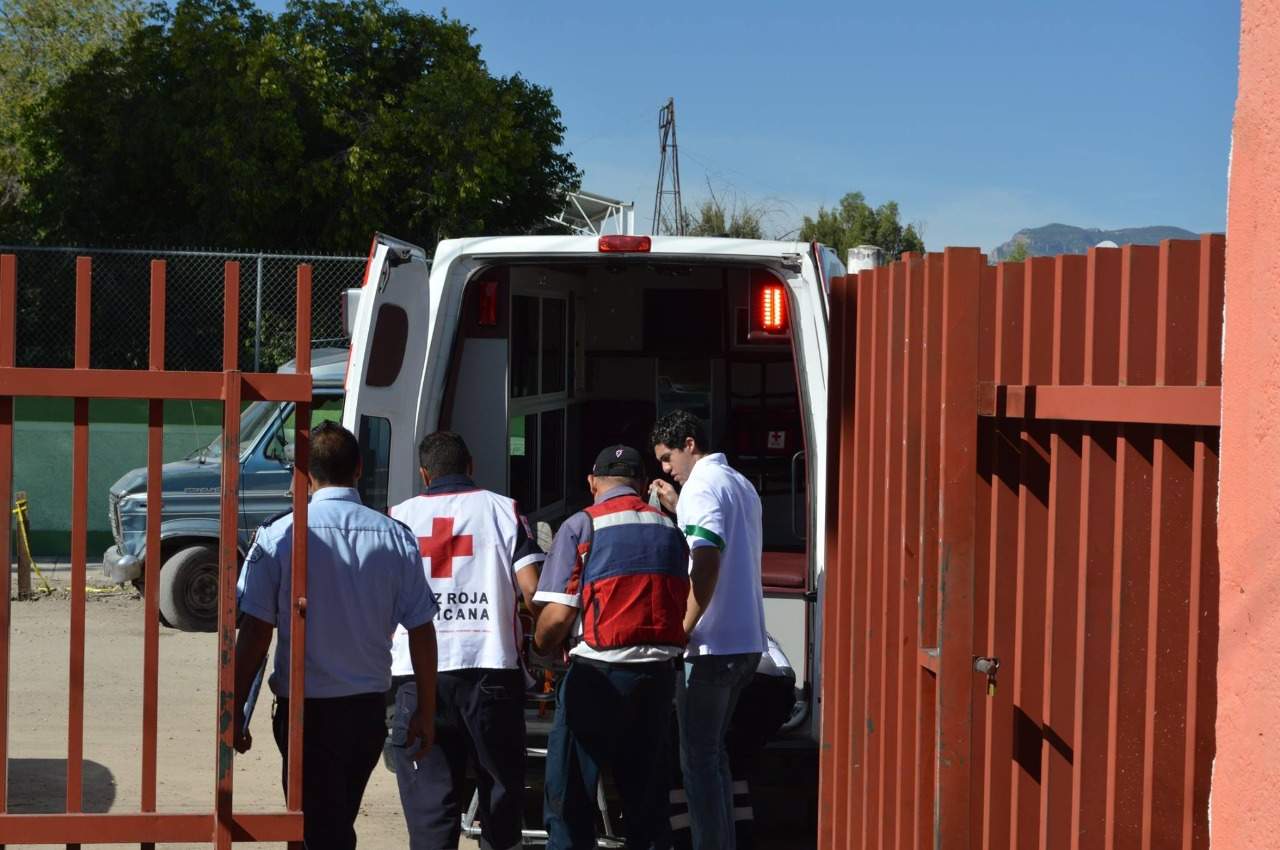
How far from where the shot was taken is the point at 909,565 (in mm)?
3740

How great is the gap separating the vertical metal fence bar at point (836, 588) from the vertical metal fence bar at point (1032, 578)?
4.26ft

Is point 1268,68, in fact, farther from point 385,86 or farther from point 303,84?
point 385,86

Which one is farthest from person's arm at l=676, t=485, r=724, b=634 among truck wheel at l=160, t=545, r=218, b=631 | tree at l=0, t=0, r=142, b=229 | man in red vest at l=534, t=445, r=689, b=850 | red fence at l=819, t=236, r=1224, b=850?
tree at l=0, t=0, r=142, b=229

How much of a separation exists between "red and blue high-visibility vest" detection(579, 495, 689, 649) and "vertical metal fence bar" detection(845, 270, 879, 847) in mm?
884

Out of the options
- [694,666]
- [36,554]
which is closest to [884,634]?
[694,666]

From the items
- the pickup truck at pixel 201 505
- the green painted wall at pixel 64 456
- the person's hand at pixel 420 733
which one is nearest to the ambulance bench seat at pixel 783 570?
the person's hand at pixel 420 733

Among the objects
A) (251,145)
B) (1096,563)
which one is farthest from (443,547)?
(251,145)

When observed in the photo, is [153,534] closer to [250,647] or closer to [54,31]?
[250,647]

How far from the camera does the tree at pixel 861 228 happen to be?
5438cm

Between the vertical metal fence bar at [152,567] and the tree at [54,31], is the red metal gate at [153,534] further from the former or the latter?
the tree at [54,31]

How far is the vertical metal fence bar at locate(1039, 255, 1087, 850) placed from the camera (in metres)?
3.02

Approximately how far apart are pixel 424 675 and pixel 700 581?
1.23m

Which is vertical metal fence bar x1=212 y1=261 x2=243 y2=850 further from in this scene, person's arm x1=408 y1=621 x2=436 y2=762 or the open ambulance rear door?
the open ambulance rear door

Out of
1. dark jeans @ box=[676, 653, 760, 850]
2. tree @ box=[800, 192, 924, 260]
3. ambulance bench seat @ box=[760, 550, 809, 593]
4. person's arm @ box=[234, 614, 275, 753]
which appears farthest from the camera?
tree @ box=[800, 192, 924, 260]
